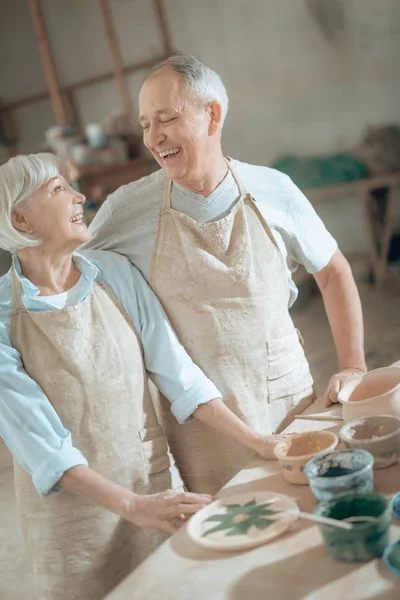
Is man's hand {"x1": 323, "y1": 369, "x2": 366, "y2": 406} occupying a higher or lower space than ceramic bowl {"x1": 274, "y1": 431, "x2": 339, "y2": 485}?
lower

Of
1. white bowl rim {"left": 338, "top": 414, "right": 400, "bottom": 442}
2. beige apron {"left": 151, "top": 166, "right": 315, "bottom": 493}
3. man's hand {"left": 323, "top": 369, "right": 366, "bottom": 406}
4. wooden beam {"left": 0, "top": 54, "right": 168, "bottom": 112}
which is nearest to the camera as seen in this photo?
white bowl rim {"left": 338, "top": 414, "right": 400, "bottom": 442}

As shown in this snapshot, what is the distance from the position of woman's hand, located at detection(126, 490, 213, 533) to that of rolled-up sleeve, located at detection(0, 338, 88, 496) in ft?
0.66

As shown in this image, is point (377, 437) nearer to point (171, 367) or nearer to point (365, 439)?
point (365, 439)

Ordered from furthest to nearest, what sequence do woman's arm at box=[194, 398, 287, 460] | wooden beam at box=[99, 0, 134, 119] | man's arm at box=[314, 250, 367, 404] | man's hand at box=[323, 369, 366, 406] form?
wooden beam at box=[99, 0, 134, 119] → man's arm at box=[314, 250, 367, 404] → man's hand at box=[323, 369, 366, 406] → woman's arm at box=[194, 398, 287, 460]

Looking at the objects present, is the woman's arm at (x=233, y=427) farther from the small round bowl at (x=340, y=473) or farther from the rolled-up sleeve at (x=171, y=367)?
the small round bowl at (x=340, y=473)

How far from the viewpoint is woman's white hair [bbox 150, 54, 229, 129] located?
223 cm

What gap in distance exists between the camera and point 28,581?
361cm

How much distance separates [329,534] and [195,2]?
24.4 feet

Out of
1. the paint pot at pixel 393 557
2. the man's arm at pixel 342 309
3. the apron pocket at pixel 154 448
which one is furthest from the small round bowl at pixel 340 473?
the man's arm at pixel 342 309

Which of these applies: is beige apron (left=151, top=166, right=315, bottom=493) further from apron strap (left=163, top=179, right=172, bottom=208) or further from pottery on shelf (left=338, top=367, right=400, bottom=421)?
pottery on shelf (left=338, top=367, right=400, bottom=421)

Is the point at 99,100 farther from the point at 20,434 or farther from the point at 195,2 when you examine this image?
the point at 20,434

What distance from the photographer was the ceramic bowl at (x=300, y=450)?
5.53 ft

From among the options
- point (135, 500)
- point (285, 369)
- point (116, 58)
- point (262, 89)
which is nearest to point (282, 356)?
point (285, 369)

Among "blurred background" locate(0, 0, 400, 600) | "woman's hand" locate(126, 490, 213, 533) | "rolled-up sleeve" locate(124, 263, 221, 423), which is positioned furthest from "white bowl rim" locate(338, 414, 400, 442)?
"blurred background" locate(0, 0, 400, 600)
